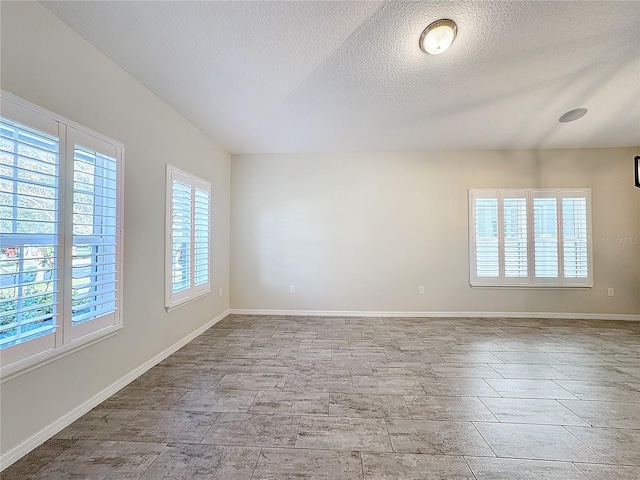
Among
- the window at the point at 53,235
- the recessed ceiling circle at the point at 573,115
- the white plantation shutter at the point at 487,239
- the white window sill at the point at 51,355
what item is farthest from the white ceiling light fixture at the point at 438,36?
the white window sill at the point at 51,355

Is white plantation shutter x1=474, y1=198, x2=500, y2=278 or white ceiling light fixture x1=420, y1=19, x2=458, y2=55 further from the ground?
white ceiling light fixture x1=420, y1=19, x2=458, y2=55

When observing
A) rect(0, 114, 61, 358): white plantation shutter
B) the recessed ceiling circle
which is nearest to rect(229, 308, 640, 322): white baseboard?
the recessed ceiling circle

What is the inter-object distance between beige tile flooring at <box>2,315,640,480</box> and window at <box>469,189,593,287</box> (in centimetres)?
124

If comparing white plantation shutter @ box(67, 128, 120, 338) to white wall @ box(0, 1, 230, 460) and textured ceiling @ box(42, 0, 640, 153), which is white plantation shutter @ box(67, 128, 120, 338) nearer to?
white wall @ box(0, 1, 230, 460)

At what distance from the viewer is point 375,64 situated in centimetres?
254

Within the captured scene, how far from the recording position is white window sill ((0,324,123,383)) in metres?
1.56

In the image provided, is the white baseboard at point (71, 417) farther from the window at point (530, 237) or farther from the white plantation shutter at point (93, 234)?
the window at point (530, 237)

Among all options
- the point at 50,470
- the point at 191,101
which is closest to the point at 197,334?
the point at 50,470

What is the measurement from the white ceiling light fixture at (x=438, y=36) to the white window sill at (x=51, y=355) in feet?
11.3

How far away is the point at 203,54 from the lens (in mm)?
2311

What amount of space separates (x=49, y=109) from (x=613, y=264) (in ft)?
23.0

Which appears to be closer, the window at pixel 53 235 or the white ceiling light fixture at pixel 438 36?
the window at pixel 53 235

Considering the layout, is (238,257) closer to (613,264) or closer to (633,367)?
(633,367)

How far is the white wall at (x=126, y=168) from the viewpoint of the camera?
1.65 metres
